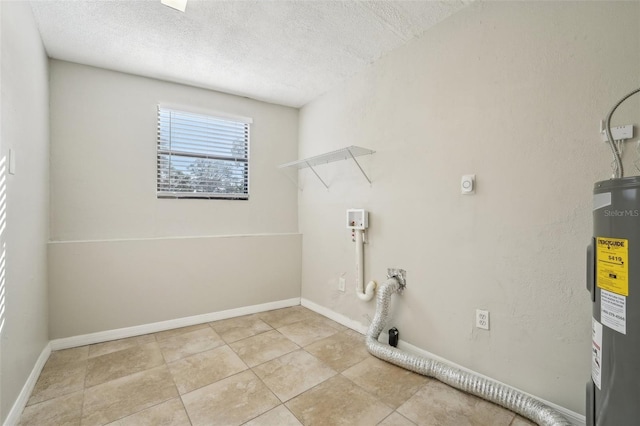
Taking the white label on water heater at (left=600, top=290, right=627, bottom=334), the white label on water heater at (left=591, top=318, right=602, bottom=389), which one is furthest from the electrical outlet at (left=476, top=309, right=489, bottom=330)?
the white label on water heater at (left=600, top=290, right=627, bottom=334)

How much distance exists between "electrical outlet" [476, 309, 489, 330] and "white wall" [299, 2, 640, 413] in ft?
0.13

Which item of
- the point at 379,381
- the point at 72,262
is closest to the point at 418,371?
the point at 379,381

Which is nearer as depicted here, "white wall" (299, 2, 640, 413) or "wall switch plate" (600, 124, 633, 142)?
"wall switch plate" (600, 124, 633, 142)

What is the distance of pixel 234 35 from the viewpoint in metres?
2.13

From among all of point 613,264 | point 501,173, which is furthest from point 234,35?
point 613,264

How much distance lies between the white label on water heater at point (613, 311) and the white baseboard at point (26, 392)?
8.67ft

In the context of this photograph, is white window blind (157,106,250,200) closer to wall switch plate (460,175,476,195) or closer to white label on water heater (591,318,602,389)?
wall switch plate (460,175,476,195)

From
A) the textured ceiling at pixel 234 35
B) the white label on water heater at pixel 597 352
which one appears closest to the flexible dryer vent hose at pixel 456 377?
the white label on water heater at pixel 597 352

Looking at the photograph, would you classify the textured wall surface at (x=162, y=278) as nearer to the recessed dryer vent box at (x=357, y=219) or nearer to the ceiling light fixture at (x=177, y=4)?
the recessed dryer vent box at (x=357, y=219)

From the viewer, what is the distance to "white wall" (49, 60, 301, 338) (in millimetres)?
2426

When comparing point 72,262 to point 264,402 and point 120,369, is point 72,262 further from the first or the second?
point 264,402

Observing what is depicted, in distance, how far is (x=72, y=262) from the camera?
2.40m

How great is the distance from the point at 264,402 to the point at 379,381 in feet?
2.42

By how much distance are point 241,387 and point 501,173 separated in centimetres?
207
